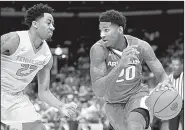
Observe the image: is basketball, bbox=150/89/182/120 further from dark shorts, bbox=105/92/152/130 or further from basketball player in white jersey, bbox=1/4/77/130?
basketball player in white jersey, bbox=1/4/77/130

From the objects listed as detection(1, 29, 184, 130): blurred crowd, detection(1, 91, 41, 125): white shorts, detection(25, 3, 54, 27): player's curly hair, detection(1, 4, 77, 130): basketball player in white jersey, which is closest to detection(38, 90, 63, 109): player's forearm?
detection(1, 4, 77, 130): basketball player in white jersey

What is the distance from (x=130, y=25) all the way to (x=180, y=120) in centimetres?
860

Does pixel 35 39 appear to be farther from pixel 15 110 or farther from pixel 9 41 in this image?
pixel 15 110

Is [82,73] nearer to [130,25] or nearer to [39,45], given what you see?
[130,25]

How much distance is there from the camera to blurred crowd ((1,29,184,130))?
8367mm

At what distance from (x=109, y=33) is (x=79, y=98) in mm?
5635

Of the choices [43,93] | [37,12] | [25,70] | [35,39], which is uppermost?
[37,12]

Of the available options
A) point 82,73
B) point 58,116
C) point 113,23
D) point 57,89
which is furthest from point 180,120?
point 82,73

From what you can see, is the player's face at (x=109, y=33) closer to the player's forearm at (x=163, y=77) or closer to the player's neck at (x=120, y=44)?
the player's neck at (x=120, y=44)

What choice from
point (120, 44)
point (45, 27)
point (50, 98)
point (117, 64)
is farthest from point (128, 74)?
point (45, 27)

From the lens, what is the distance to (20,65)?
3.87 m

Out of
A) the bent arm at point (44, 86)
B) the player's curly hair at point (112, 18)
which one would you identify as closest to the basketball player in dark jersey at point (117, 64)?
the player's curly hair at point (112, 18)

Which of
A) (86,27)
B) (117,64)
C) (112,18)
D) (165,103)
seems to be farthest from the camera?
(86,27)

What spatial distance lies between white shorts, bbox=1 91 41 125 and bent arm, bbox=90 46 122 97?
0.61 m
